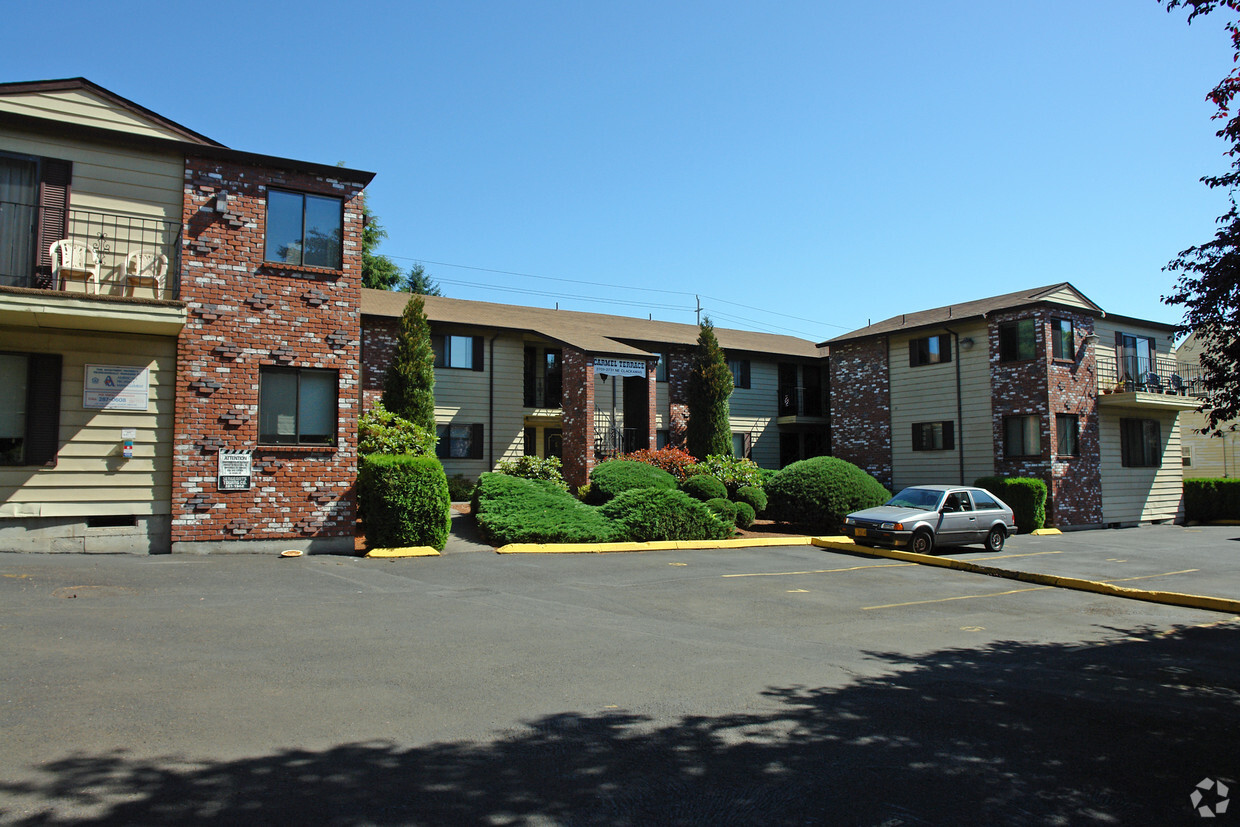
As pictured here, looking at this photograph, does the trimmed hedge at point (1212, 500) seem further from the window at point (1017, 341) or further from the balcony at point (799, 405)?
the balcony at point (799, 405)

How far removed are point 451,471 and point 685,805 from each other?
69.6ft

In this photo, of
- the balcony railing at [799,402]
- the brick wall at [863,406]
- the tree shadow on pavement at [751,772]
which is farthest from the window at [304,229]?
the balcony railing at [799,402]

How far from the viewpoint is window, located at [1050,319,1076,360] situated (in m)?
24.4

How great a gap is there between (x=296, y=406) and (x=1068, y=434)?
2245 centimetres

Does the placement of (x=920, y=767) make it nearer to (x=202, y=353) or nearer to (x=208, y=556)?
(x=208, y=556)

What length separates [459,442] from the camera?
2500 cm

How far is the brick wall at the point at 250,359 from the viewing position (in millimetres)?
13281

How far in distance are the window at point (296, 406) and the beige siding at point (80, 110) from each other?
4.54 metres

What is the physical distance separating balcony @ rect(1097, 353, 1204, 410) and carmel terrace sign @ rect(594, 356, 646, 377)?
1508 centimetres

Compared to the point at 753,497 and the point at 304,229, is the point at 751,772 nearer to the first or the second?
the point at 304,229

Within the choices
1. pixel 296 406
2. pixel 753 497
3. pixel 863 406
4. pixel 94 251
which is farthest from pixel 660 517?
pixel 863 406

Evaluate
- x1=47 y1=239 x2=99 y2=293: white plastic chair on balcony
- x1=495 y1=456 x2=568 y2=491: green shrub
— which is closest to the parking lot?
x1=47 y1=239 x2=99 y2=293: white plastic chair on balcony

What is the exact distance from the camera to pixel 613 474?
20.2 meters

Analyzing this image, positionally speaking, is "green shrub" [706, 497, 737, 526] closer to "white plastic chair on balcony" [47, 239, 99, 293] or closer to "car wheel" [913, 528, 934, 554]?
"car wheel" [913, 528, 934, 554]
